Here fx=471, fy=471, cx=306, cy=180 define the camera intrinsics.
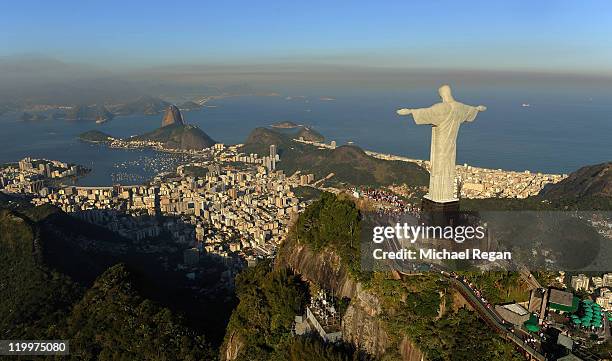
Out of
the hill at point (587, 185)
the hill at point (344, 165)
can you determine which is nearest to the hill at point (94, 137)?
the hill at point (344, 165)

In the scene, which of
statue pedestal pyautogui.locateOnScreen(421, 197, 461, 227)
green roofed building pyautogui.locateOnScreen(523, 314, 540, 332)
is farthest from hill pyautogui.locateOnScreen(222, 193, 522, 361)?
statue pedestal pyautogui.locateOnScreen(421, 197, 461, 227)

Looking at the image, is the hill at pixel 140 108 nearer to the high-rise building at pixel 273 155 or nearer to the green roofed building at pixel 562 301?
the high-rise building at pixel 273 155

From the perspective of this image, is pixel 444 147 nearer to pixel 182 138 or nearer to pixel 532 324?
pixel 532 324

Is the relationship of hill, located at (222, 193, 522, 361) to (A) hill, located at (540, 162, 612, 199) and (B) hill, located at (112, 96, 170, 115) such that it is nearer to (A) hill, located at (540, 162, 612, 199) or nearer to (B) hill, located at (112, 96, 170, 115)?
(A) hill, located at (540, 162, 612, 199)

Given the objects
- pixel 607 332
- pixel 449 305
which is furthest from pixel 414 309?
pixel 607 332

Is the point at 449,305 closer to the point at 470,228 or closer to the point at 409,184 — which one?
the point at 470,228
